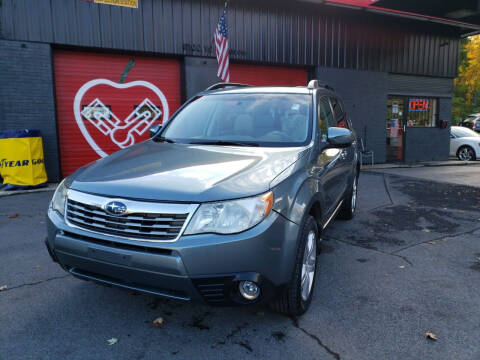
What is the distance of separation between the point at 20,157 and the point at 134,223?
7.10m

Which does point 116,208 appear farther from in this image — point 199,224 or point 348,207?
point 348,207

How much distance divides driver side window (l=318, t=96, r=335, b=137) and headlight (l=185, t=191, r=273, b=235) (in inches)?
60.8

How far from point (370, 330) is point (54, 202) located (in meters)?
2.47

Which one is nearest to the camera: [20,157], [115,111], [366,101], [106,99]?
[20,157]

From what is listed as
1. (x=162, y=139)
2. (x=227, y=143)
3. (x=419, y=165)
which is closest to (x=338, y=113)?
(x=227, y=143)

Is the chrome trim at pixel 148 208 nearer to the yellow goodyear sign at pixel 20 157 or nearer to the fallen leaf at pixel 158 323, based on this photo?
the fallen leaf at pixel 158 323

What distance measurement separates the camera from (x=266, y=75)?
39.0 feet

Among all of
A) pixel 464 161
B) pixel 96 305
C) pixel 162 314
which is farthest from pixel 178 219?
pixel 464 161

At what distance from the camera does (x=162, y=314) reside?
2.93 meters

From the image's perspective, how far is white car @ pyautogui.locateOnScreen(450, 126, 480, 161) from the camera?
1583 centimetres

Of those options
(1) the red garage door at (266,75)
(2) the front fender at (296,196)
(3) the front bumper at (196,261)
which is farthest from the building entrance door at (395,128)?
(3) the front bumper at (196,261)

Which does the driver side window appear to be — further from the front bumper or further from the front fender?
the front bumper

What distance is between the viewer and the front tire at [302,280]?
2.61 meters

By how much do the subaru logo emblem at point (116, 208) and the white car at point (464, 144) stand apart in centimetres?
1689
